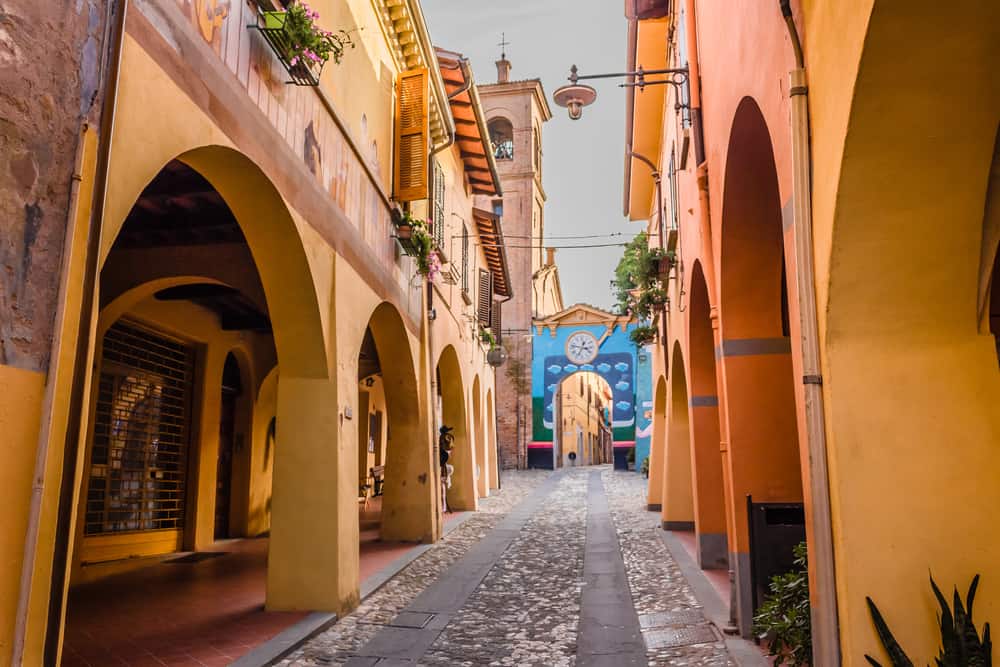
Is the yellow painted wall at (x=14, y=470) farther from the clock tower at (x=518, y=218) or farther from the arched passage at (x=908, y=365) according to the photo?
the clock tower at (x=518, y=218)

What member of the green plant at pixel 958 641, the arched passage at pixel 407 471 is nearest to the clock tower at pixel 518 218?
the arched passage at pixel 407 471

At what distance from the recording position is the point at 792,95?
368 cm

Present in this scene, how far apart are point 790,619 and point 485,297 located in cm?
1656

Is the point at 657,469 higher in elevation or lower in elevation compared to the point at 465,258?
lower

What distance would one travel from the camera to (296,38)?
538 cm

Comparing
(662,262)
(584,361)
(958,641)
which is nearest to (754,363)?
(958,641)

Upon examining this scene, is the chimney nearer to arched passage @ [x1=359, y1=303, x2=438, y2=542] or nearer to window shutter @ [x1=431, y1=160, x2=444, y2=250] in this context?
window shutter @ [x1=431, y1=160, x2=444, y2=250]

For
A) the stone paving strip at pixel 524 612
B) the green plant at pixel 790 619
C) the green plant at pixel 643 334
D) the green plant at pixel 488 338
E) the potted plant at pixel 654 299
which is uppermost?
the green plant at pixel 488 338

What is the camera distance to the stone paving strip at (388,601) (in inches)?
226

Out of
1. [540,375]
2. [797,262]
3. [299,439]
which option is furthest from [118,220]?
[540,375]

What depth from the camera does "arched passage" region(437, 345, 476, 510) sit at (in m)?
15.8

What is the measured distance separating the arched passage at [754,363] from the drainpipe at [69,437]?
14.1 ft

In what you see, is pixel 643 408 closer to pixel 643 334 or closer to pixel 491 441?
pixel 491 441

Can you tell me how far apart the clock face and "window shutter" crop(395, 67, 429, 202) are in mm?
22368
